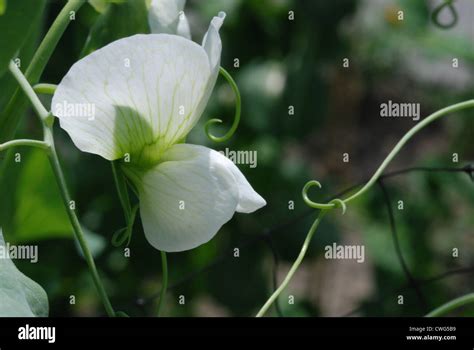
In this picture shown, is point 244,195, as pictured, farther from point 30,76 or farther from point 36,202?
point 36,202

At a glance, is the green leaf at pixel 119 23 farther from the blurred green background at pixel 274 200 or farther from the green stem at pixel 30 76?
the blurred green background at pixel 274 200

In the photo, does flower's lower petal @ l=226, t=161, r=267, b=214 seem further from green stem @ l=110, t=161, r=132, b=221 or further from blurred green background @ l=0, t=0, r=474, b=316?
blurred green background @ l=0, t=0, r=474, b=316

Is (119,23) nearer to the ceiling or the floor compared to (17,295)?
nearer to the ceiling

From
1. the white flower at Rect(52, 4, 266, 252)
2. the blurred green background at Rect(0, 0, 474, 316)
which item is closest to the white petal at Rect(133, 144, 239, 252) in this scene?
the white flower at Rect(52, 4, 266, 252)

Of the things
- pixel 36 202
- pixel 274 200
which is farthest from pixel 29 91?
pixel 274 200

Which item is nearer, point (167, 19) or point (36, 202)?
point (167, 19)
